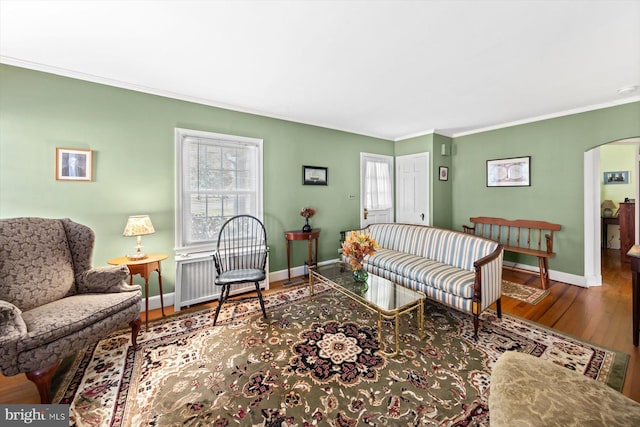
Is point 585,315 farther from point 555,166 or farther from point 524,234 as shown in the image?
point 555,166

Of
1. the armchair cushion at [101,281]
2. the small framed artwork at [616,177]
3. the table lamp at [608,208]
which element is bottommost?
the armchair cushion at [101,281]

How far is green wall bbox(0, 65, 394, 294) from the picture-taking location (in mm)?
2236

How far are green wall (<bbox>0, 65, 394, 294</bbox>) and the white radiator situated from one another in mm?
186

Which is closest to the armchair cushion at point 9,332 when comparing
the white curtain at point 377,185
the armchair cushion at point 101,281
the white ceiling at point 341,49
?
the armchair cushion at point 101,281

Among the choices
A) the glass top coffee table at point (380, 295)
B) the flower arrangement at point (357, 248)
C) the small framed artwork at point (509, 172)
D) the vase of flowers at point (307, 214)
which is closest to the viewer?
the glass top coffee table at point (380, 295)

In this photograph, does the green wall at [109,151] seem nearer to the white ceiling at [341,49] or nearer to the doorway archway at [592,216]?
the white ceiling at [341,49]

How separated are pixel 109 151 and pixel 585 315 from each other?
5.46 m

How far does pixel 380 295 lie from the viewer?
234 cm

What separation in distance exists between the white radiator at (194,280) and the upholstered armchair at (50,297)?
729 mm

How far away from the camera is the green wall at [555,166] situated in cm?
328

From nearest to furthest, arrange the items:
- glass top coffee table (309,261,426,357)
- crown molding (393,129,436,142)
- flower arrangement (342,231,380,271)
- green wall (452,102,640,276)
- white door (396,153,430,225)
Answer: glass top coffee table (309,261,426,357)
flower arrangement (342,231,380,271)
green wall (452,102,640,276)
crown molding (393,129,436,142)
white door (396,153,430,225)

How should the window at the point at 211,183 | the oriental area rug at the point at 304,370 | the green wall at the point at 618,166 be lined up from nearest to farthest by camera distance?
the oriental area rug at the point at 304,370
the window at the point at 211,183
the green wall at the point at 618,166

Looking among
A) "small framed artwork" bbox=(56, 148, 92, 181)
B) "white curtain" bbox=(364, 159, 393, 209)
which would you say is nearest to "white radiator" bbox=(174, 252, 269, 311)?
"small framed artwork" bbox=(56, 148, 92, 181)

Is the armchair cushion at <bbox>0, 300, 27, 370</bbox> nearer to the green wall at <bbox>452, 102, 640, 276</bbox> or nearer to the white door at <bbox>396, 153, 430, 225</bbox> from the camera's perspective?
the white door at <bbox>396, 153, 430, 225</bbox>
